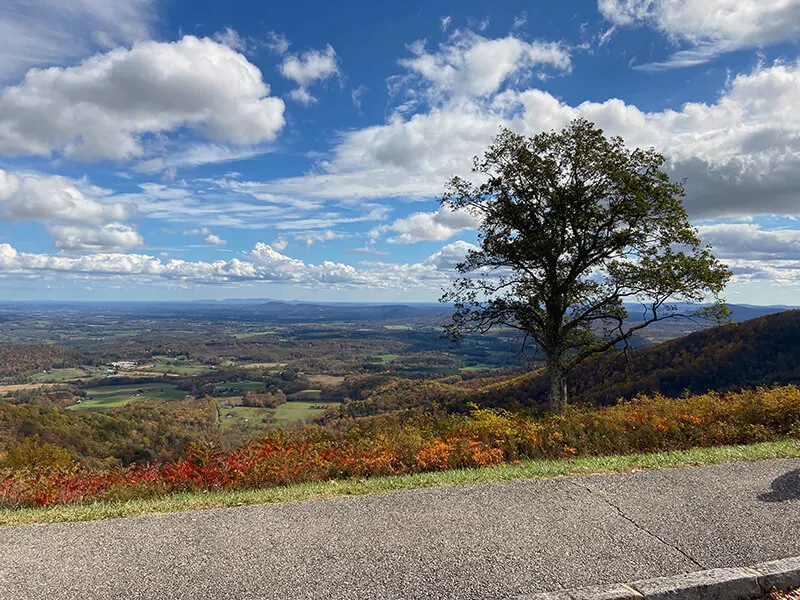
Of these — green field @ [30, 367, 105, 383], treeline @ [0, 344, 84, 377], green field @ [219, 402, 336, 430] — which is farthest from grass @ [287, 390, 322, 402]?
treeline @ [0, 344, 84, 377]

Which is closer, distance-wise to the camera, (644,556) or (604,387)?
(644,556)

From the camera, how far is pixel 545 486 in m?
6.21

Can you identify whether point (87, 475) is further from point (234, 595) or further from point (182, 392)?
point (182, 392)

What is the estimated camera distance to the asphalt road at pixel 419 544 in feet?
13.0

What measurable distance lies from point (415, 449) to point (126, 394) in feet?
385

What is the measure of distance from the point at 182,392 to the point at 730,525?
119505 mm

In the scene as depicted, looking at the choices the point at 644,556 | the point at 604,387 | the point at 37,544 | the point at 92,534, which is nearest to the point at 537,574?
the point at 644,556

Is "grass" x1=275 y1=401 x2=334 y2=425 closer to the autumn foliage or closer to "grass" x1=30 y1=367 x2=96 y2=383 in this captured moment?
the autumn foliage

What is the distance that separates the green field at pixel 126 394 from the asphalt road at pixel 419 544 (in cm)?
9860

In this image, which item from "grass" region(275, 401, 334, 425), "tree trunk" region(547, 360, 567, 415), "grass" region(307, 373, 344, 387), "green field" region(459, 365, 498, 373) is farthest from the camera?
"green field" region(459, 365, 498, 373)

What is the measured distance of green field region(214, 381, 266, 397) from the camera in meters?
112

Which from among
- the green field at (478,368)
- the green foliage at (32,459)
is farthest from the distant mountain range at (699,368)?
the green field at (478,368)

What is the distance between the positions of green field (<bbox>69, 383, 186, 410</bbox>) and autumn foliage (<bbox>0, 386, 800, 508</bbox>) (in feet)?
313

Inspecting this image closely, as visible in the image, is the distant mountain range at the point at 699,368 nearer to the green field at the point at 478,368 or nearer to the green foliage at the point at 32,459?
the green foliage at the point at 32,459
